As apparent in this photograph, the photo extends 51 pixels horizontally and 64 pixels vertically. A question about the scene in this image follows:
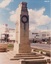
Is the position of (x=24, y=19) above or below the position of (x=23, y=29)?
above

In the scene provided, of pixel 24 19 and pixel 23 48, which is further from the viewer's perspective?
pixel 24 19

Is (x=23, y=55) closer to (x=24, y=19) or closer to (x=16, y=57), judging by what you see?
(x=16, y=57)

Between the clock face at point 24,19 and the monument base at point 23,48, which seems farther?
the clock face at point 24,19

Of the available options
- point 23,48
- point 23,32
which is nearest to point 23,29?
point 23,32

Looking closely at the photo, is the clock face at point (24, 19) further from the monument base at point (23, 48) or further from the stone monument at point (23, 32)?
the monument base at point (23, 48)

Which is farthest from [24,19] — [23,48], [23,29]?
[23,48]

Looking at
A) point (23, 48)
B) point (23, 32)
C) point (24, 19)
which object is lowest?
point (23, 48)

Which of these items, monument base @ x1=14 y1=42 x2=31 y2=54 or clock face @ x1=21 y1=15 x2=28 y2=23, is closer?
monument base @ x1=14 y1=42 x2=31 y2=54

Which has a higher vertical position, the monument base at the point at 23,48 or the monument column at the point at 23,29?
the monument column at the point at 23,29

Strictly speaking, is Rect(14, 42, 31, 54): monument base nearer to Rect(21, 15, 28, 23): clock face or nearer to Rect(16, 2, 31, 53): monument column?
Rect(16, 2, 31, 53): monument column

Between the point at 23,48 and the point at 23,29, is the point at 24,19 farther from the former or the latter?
the point at 23,48

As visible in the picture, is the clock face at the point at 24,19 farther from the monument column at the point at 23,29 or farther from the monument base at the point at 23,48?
the monument base at the point at 23,48

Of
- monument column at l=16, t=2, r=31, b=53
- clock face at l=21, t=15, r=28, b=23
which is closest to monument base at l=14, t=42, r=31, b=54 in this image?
monument column at l=16, t=2, r=31, b=53

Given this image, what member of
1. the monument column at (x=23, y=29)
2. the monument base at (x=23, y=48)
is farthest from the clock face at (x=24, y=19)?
the monument base at (x=23, y=48)
